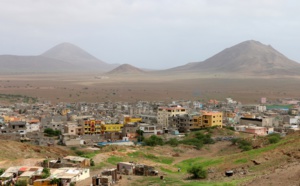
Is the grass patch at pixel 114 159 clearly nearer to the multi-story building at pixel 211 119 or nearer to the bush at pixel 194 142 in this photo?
the bush at pixel 194 142

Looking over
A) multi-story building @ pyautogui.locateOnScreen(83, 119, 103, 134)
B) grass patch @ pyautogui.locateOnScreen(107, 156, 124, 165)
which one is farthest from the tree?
grass patch @ pyautogui.locateOnScreen(107, 156, 124, 165)

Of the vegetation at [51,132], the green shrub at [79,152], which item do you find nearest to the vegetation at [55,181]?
the green shrub at [79,152]

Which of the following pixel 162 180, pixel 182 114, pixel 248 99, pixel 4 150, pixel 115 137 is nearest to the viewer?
pixel 162 180

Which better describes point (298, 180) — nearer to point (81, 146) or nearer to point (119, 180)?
point (119, 180)

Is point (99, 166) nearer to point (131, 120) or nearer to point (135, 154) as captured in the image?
point (135, 154)

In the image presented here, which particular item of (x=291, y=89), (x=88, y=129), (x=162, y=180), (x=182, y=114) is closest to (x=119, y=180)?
(x=162, y=180)

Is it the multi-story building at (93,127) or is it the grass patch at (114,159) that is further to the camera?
the multi-story building at (93,127)

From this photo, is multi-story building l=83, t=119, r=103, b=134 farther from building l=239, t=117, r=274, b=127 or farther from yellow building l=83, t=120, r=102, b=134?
building l=239, t=117, r=274, b=127

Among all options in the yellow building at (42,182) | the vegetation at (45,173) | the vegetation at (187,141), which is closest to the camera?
the yellow building at (42,182)
